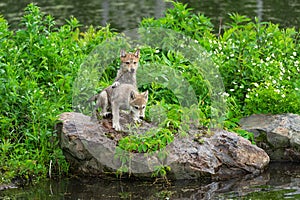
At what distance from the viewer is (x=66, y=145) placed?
9.41 m

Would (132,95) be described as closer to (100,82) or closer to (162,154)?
(162,154)

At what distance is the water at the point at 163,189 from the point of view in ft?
29.0

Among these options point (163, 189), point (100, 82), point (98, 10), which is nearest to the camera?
point (163, 189)

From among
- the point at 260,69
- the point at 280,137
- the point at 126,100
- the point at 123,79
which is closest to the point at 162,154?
the point at 126,100

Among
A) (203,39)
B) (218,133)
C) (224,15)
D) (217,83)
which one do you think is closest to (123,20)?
(224,15)

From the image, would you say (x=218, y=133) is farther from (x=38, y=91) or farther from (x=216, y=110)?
(x=38, y=91)

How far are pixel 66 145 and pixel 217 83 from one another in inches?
109

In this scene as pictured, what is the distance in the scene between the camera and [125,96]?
927cm

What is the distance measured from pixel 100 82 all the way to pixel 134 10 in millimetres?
10808

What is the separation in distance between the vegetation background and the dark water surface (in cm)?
616

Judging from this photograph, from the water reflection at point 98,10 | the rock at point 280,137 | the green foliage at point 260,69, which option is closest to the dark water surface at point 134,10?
the water reflection at point 98,10

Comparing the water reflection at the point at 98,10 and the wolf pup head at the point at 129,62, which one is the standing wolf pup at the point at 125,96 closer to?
the wolf pup head at the point at 129,62

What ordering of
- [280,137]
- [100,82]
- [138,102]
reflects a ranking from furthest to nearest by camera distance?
[100,82], [280,137], [138,102]

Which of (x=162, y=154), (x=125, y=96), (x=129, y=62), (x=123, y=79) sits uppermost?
(x=129, y=62)
